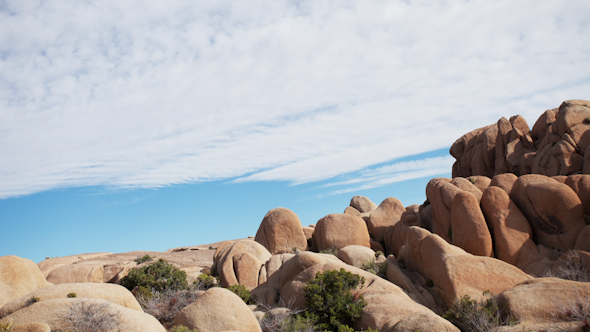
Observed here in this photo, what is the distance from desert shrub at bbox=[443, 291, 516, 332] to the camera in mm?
13402

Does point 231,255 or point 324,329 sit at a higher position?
point 231,255

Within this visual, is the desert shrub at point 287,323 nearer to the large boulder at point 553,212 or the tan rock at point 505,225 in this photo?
A: the tan rock at point 505,225

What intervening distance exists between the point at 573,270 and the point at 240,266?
17.4m

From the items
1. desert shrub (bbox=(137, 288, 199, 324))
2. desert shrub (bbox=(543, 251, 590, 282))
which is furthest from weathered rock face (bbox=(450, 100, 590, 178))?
desert shrub (bbox=(137, 288, 199, 324))

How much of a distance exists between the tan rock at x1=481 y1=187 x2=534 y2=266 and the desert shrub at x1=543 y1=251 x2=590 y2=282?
2.71 metres

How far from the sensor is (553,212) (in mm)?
22719

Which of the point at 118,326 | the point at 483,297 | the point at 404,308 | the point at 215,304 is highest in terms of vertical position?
the point at 118,326

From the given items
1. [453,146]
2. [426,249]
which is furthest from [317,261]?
[453,146]

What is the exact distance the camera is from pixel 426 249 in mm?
20391

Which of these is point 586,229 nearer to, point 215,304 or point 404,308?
point 404,308

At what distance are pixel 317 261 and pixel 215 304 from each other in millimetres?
7149

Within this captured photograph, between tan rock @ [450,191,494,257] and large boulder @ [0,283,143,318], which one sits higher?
large boulder @ [0,283,143,318]

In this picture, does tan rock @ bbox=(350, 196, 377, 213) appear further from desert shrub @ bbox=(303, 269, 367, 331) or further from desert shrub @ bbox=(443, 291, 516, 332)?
desert shrub @ bbox=(443, 291, 516, 332)

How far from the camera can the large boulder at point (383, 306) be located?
12.4 meters
